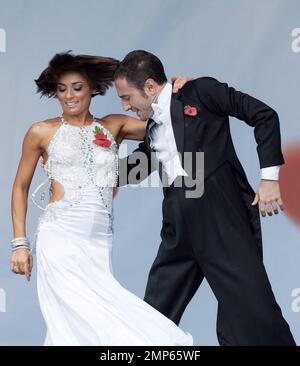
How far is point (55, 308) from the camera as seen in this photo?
429cm

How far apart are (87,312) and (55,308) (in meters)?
0.15

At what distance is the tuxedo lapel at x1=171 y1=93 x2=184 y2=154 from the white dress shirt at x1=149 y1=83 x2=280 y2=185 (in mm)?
27

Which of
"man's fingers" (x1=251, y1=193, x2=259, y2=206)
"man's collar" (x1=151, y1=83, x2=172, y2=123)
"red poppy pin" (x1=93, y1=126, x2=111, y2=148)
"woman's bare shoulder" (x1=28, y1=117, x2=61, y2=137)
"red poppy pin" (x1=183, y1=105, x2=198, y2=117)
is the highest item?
"man's collar" (x1=151, y1=83, x2=172, y2=123)

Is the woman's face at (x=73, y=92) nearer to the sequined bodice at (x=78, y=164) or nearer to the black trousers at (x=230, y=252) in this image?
the sequined bodice at (x=78, y=164)

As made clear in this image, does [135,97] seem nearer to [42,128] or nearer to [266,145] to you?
[42,128]

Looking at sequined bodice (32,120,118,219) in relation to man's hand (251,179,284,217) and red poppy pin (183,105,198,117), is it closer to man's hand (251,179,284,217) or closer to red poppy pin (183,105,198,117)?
red poppy pin (183,105,198,117)

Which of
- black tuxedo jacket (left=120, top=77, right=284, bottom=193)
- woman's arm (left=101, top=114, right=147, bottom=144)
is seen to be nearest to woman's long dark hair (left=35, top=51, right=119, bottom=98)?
woman's arm (left=101, top=114, right=147, bottom=144)

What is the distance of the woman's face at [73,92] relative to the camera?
4.43 metres

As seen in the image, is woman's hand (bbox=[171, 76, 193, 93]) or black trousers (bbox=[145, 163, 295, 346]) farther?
woman's hand (bbox=[171, 76, 193, 93])

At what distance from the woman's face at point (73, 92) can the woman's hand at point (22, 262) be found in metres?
0.59

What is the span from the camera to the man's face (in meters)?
4.35

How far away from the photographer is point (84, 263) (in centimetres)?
430

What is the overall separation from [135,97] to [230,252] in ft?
2.34

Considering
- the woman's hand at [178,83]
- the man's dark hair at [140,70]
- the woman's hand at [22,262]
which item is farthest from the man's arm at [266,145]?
the woman's hand at [22,262]
